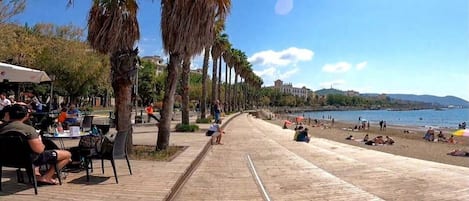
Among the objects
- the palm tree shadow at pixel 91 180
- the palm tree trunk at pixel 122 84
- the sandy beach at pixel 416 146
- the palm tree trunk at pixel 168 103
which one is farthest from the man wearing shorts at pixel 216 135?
the palm tree shadow at pixel 91 180

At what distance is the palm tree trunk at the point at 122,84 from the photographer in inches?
410

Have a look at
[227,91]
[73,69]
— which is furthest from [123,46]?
[227,91]

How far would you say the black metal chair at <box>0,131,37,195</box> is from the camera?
5367mm

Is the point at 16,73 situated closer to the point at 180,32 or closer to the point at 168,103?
the point at 168,103

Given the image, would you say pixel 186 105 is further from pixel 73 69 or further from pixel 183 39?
pixel 73 69

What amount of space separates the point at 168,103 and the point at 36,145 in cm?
676

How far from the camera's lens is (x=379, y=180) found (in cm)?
861

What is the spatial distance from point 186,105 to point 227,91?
4621 cm

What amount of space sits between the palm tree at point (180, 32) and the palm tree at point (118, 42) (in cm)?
139

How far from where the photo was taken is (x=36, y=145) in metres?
5.42

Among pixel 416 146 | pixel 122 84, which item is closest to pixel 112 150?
pixel 122 84

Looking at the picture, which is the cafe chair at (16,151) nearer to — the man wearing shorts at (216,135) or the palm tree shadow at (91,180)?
the palm tree shadow at (91,180)

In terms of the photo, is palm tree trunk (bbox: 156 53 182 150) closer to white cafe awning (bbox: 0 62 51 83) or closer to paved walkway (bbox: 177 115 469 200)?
paved walkway (bbox: 177 115 469 200)

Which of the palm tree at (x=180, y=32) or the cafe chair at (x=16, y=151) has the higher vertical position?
the palm tree at (x=180, y=32)
